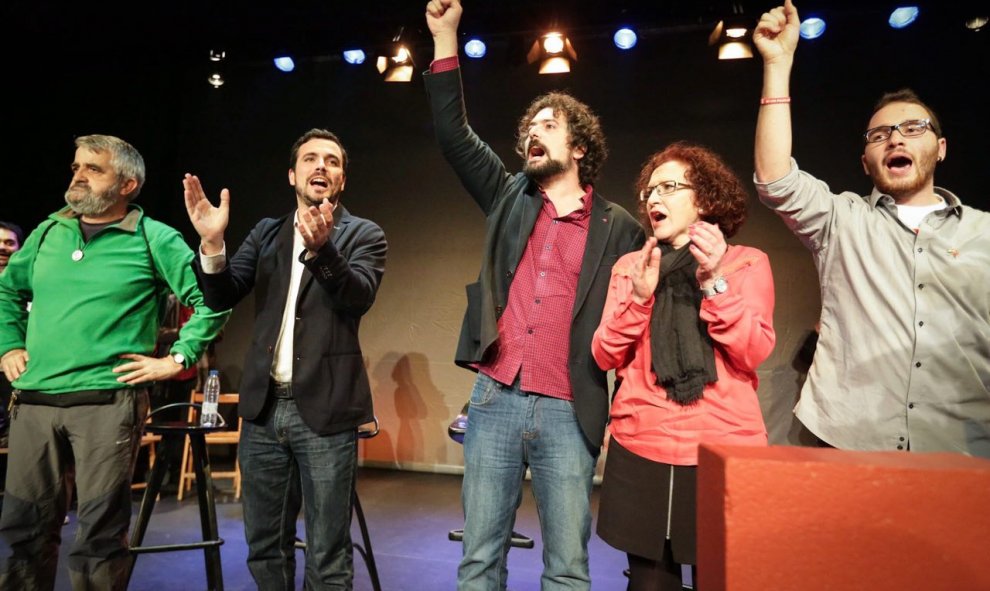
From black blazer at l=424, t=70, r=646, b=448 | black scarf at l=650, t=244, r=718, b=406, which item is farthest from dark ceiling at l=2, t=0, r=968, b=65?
black scarf at l=650, t=244, r=718, b=406

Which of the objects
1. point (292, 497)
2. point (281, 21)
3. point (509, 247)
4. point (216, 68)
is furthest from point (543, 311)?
point (216, 68)

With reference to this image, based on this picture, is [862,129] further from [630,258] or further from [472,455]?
[472,455]

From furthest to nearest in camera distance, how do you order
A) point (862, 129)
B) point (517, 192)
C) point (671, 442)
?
1. point (862, 129)
2. point (517, 192)
3. point (671, 442)

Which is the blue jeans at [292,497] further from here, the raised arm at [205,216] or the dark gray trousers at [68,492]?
the raised arm at [205,216]

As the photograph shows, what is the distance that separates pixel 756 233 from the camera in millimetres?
5410

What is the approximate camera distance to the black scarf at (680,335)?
5.24ft

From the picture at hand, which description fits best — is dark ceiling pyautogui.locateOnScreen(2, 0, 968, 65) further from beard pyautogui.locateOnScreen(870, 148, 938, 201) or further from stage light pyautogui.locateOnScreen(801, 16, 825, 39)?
beard pyautogui.locateOnScreen(870, 148, 938, 201)

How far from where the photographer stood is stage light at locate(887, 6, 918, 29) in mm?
4801

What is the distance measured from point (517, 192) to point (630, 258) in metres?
0.47

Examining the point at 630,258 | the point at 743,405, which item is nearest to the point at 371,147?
the point at 630,258

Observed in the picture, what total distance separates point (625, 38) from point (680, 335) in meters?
4.41

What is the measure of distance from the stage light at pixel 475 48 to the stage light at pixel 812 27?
2560 millimetres

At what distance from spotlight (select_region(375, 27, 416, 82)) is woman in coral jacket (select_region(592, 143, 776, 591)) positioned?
14.3ft

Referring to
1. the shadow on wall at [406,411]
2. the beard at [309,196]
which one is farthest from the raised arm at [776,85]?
the shadow on wall at [406,411]
